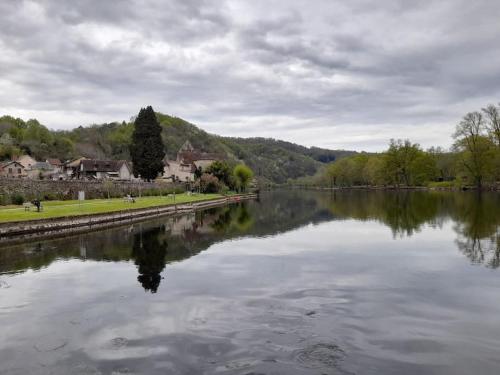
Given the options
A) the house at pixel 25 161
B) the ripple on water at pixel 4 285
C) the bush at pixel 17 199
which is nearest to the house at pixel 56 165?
the house at pixel 25 161

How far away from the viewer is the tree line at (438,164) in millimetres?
104812

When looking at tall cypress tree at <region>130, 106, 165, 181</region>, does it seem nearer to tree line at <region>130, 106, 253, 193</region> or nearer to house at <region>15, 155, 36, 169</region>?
tree line at <region>130, 106, 253, 193</region>

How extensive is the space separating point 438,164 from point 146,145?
338 feet

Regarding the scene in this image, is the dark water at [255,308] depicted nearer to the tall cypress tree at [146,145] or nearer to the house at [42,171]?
the tall cypress tree at [146,145]

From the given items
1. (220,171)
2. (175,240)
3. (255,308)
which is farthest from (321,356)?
(220,171)

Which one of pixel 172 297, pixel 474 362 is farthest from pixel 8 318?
pixel 474 362

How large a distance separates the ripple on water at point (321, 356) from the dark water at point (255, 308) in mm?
55

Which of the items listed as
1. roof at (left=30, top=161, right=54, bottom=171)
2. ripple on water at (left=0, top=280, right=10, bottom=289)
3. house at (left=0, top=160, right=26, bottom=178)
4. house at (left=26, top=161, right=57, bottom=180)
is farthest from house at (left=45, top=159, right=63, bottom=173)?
ripple on water at (left=0, top=280, right=10, bottom=289)

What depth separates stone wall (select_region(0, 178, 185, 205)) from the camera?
176 feet

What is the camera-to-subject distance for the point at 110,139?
582 ft

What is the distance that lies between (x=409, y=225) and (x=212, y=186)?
69.9 meters

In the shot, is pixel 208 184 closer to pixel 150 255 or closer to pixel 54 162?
pixel 54 162

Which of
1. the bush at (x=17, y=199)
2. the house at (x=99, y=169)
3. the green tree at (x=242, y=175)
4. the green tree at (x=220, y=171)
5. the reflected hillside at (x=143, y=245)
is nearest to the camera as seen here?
the reflected hillside at (x=143, y=245)

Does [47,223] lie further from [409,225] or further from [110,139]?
[110,139]
